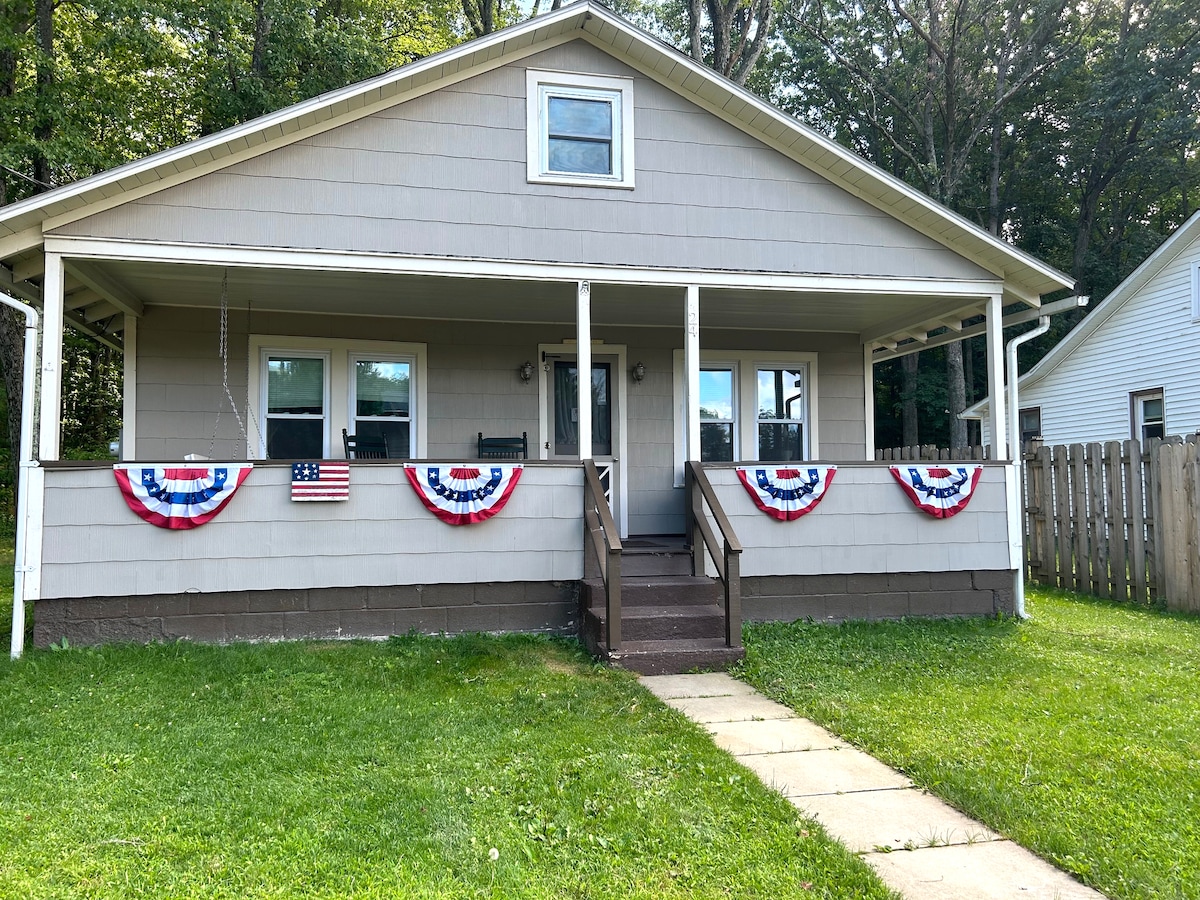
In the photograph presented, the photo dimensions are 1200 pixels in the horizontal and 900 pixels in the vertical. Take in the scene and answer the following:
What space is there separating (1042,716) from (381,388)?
21.9ft

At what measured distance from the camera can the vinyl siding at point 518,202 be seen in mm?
6711

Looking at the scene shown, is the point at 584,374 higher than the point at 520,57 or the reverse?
the reverse

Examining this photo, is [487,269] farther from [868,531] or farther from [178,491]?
[868,531]

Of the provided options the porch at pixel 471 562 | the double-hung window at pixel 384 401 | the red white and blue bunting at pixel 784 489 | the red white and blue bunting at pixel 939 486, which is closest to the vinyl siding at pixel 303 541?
the porch at pixel 471 562

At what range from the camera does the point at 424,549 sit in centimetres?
685

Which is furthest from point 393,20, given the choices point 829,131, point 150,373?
point 150,373

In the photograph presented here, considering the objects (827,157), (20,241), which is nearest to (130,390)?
(20,241)

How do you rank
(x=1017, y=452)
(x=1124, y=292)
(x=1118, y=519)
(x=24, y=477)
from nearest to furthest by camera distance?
(x=24, y=477) → (x=1017, y=452) → (x=1118, y=519) → (x=1124, y=292)

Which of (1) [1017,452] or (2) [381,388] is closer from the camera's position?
(1) [1017,452]

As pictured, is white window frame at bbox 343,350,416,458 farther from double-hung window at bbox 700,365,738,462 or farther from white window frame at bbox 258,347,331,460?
double-hung window at bbox 700,365,738,462

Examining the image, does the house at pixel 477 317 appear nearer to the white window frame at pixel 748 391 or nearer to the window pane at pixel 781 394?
the white window frame at pixel 748 391

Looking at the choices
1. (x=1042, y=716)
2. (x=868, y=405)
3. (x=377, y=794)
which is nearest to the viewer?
(x=377, y=794)

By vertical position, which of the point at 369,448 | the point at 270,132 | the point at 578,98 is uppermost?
the point at 578,98

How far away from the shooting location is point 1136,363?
15.1 m
